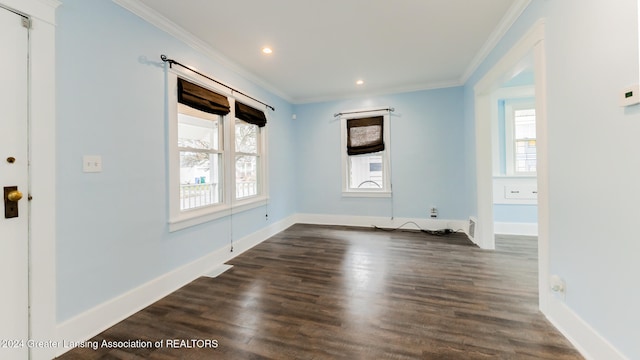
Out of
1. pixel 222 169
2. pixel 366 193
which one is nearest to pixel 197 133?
pixel 222 169

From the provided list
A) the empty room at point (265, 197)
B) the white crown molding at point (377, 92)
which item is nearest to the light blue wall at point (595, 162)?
the empty room at point (265, 197)

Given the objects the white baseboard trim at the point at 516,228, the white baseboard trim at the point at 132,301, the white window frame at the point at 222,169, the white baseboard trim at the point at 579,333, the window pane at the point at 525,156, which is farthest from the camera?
the window pane at the point at 525,156

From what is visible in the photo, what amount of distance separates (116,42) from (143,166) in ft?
3.30

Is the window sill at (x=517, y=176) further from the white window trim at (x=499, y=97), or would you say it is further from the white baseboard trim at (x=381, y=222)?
the white baseboard trim at (x=381, y=222)

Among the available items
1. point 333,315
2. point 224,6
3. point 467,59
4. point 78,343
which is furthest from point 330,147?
point 78,343

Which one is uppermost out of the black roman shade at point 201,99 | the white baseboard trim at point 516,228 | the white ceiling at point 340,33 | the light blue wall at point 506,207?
the white ceiling at point 340,33

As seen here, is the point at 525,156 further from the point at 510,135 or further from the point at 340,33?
the point at 340,33

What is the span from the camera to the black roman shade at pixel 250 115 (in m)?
3.57

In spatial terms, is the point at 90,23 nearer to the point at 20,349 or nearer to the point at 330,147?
the point at 20,349

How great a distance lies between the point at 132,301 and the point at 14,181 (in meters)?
1.19

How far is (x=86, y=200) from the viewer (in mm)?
1797

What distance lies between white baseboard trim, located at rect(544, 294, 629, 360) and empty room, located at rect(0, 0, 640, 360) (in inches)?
0.5

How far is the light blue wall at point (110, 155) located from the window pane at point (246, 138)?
1254mm

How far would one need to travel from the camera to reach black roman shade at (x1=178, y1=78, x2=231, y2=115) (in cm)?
258
